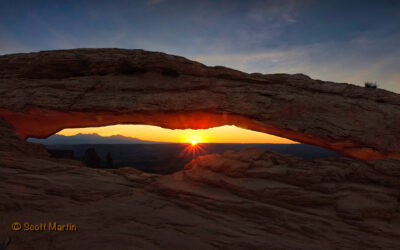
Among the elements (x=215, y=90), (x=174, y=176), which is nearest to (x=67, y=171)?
(x=174, y=176)

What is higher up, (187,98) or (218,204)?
(187,98)

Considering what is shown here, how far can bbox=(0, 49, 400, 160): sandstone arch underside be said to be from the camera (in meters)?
10.5

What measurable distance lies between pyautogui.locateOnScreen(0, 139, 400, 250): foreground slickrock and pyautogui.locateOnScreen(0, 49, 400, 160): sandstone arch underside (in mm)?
1837

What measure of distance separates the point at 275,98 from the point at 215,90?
3534 millimetres

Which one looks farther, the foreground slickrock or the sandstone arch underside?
the sandstone arch underside

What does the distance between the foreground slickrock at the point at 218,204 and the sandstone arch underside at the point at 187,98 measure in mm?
1837

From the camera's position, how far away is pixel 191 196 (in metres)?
7.94

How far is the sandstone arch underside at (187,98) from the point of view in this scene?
1052 centimetres

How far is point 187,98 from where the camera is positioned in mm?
11008

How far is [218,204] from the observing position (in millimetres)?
7379

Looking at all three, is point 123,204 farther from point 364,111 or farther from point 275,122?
point 364,111

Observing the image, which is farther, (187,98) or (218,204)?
(187,98)

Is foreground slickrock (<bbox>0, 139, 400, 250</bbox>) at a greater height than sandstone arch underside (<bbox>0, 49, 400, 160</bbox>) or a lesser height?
lesser

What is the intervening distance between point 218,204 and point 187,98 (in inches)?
238
